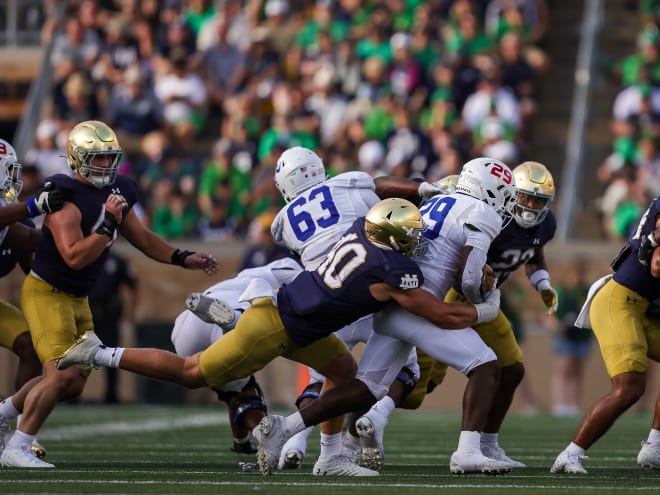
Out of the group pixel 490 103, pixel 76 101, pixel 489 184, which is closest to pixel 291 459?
pixel 489 184

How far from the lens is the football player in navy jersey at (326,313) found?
707 centimetres

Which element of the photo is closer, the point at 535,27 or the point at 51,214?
the point at 51,214

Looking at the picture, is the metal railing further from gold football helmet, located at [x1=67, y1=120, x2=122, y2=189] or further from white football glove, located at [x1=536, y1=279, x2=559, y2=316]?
gold football helmet, located at [x1=67, y1=120, x2=122, y2=189]

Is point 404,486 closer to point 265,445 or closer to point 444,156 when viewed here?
point 265,445

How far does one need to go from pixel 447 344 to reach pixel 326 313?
23.5 inches

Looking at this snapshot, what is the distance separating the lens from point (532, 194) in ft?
26.7

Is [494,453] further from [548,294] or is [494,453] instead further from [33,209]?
[33,209]

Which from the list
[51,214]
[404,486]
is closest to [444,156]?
[51,214]

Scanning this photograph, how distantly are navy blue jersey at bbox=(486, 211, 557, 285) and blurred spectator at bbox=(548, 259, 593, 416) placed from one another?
589 centimetres

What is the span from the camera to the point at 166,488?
21.3 feet

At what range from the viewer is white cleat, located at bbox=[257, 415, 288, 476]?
704 cm

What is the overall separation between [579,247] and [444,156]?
152cm

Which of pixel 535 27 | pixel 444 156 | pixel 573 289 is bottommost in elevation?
pixel 573 289

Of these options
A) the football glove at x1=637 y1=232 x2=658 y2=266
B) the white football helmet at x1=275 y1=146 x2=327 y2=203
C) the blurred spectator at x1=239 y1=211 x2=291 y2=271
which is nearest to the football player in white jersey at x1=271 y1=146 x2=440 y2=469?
the white football helmet at x1=275 y1=146 x2=327 y2=203
